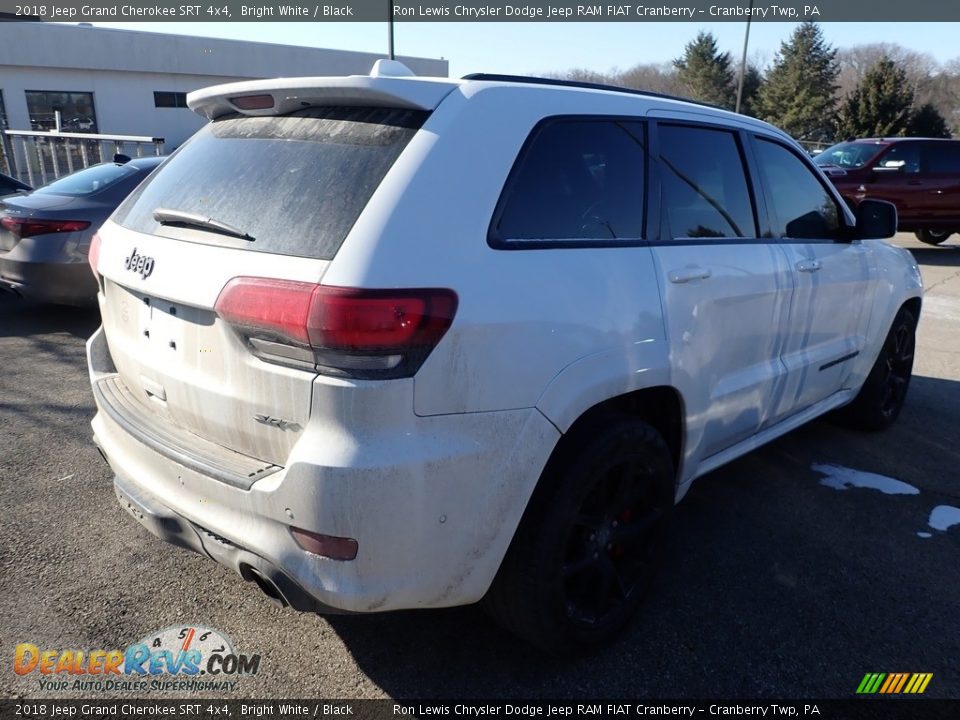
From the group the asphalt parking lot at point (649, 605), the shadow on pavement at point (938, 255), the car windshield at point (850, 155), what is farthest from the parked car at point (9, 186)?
the shadow on pavement at point (938, 255)

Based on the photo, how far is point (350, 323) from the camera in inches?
77.1

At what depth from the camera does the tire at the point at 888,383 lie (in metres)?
4.81

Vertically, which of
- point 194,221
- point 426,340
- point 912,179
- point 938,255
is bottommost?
point 938,255

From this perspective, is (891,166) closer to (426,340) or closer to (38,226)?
(38,226)

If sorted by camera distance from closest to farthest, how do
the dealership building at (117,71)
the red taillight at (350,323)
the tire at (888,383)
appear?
the red taillight at (350,323) < the tire at (888,383) < the dealership building at (117,71)

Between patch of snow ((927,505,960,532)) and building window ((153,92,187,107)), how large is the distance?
3844 cm

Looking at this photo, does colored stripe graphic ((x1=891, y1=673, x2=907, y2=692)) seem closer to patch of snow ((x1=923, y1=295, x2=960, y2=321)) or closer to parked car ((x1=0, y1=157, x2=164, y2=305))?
parked car ((x1=0, y1=157, x2=164, y2=305))

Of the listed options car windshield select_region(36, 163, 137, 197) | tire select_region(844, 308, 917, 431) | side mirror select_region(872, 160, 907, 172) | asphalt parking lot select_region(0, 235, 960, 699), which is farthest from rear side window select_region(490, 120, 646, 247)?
side mirror select_region(872, 160, 907, 172)

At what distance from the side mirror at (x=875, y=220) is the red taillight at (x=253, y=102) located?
316 centimetres

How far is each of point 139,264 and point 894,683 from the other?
2936mm

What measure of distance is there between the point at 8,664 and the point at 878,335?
4647 millimetres

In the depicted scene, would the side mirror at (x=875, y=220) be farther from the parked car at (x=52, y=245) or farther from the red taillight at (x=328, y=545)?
the parked car at (x=52, y=245)

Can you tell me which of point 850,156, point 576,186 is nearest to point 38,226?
point 576,186

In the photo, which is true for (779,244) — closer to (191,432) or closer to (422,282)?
(422,282)
